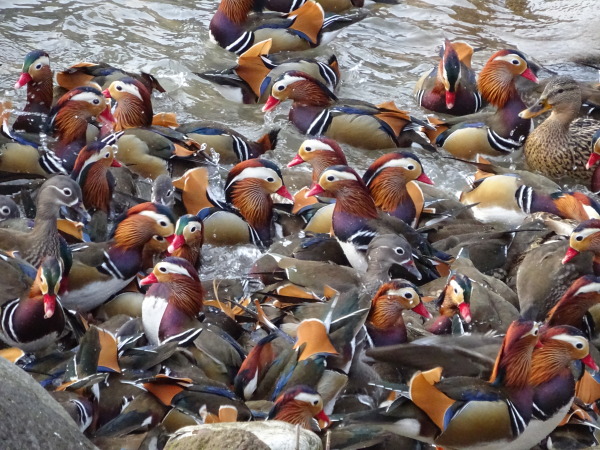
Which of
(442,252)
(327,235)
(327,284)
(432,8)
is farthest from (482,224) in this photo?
(432,8)

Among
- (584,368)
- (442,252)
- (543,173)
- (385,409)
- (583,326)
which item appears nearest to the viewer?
(385,409)

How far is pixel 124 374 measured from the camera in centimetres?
439

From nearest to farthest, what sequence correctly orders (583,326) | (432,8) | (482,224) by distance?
1. (583,326)
2. (482,224)
3. (432,8)

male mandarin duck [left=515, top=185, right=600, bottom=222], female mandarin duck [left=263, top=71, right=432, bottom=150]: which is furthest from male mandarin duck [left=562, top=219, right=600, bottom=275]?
female mandarin duck [left=263, top=71, right=432, bottom=150]

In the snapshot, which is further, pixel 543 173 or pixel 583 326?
pixel 543 173

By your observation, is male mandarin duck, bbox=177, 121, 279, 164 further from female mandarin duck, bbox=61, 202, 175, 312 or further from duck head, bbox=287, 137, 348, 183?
female mandarin duck, bbox=61, 202, 175, 312

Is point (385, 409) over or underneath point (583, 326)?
over

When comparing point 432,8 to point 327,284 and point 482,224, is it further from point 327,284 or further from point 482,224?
point 327,284

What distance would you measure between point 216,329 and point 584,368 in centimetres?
175

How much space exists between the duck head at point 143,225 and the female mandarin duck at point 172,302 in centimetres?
46

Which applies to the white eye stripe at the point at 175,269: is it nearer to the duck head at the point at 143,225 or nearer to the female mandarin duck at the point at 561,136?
the duck head at the point at 143,225

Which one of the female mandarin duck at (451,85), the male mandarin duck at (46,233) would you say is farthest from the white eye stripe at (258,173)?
the female mandarin duck at (451,85)

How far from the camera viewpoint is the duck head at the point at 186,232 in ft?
17.9

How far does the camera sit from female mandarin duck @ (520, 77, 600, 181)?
7090 mm
